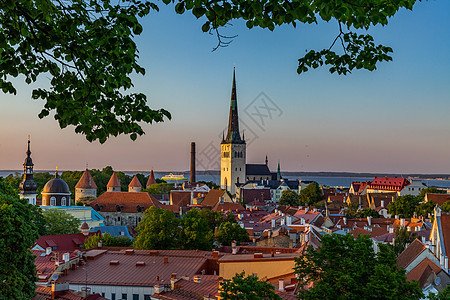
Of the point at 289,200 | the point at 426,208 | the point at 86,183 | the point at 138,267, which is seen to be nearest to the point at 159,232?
the point at 138,267

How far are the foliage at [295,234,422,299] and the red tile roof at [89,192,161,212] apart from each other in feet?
167

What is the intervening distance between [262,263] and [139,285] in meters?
6.06

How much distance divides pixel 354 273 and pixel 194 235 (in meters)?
22.6

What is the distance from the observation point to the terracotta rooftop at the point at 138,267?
24.3m

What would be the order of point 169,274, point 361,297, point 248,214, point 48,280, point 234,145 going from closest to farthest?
point 361,297, point 48,280, point 169,274, point 248,214, point 234,145

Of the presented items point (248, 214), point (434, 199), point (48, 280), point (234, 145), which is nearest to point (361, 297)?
point (48, 280)

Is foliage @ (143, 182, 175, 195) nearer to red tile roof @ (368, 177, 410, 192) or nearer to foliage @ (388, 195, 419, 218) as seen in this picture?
red tile roof @ (368, 177, 410, 192)

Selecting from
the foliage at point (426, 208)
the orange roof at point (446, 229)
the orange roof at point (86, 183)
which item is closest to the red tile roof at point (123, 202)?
the orange roof at point (86, 183)

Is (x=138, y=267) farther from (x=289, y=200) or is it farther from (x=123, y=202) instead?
(x=289, y=200)

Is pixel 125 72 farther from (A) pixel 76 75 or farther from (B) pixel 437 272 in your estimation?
(B) pixel 437 272

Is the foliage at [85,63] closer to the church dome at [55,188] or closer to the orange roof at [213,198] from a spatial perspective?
the church dome at [55,188]

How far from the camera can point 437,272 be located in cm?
2144

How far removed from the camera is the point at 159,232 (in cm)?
3544

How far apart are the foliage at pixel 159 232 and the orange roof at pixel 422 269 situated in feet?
60.3
